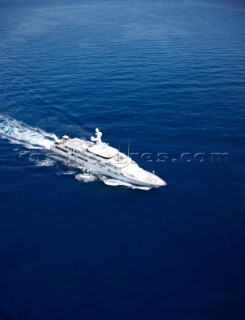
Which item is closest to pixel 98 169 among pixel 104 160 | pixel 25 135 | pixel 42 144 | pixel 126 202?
pixel 104 160

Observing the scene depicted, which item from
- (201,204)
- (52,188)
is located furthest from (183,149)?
(52,188)

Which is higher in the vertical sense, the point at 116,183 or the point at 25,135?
the point at 25,135

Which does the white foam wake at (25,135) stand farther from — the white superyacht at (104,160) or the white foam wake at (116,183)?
the white foam wake at (116,183)

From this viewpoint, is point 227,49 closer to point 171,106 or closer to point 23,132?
point 171,106

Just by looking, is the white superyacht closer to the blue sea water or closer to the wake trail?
the wake trail

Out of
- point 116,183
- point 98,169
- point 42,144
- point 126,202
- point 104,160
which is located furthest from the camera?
point 42,144

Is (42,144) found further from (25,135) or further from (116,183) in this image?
(116,183)

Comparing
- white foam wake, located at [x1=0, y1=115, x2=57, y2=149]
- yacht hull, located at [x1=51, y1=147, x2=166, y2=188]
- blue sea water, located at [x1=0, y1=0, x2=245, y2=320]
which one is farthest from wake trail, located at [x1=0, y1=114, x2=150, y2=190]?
yacht hull, located at [x1=51, y1=147, x2=166, y2=188]
